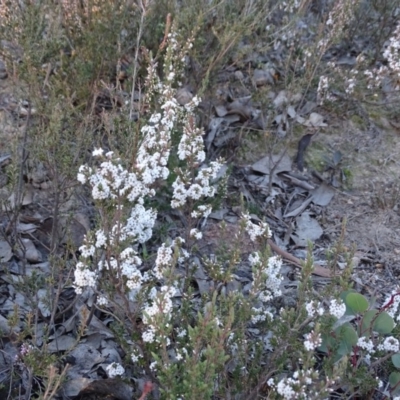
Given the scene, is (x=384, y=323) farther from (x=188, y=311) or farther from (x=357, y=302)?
(x=188, y=311)

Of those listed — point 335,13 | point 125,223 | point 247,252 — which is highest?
point 335,13

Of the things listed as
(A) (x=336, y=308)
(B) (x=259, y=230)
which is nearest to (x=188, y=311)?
(B) (x=259, y=230)

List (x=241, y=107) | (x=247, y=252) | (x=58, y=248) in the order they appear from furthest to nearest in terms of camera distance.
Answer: (x=241, y=107) < (x=247, y=252) < (x=58, y=248)

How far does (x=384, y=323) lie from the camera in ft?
8.80

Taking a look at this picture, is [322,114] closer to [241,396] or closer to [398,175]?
[398,175]

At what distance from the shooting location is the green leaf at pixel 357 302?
2.75 meters

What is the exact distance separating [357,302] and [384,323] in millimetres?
140

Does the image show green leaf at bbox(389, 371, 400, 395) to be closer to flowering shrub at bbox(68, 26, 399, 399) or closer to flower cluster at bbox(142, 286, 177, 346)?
flowering shrub at bbox(68, 26, 399, 399)

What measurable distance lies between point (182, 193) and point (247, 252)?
116 cm

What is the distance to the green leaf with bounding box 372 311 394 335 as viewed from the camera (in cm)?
267

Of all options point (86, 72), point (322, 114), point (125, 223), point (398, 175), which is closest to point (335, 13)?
point (322, 114)

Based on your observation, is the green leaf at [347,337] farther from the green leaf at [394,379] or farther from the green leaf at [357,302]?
the green leaf at [394,379]

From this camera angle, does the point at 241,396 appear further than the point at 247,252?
No

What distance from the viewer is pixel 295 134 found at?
486 cm
